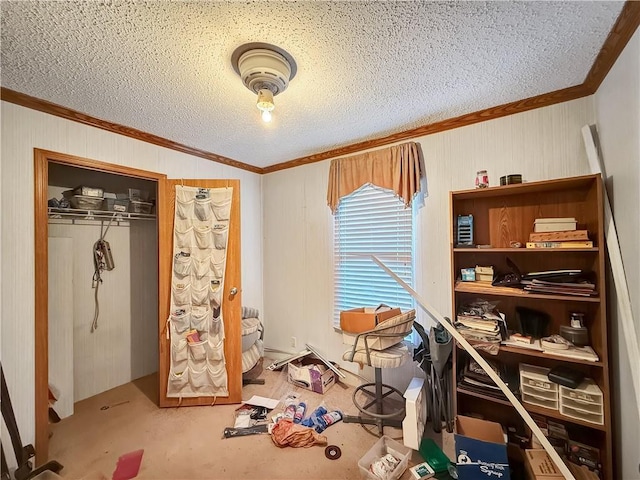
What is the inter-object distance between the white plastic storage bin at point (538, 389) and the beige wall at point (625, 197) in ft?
0.88

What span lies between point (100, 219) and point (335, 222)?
2346 millimetres

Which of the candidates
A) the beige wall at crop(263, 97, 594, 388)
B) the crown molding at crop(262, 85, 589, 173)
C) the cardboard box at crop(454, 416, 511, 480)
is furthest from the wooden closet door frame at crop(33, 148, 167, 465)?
the cardboard box at crop(454, 416, 511, 480)

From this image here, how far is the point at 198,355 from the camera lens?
7.80 feet

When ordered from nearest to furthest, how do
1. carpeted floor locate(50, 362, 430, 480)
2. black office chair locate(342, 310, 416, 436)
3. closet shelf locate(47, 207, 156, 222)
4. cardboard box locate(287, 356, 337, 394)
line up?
carpeted floor locate(50, 362, 430, 480) → black office chair locate(342, 310, 416, 436) → closet shelf locate(47, 207, 156, 222) → cardboard box locate(287, 356, 337, 394)

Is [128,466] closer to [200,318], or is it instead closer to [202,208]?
[200,318]

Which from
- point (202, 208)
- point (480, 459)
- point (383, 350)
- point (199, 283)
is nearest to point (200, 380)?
point (199, 283)

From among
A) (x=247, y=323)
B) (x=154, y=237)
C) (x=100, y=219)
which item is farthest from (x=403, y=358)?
(x=100, y=219)

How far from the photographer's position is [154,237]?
304 centimetres

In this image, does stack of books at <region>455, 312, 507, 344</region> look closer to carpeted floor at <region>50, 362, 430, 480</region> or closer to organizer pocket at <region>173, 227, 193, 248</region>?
carpeted floor at <region>50, 362, 430, 480</region>

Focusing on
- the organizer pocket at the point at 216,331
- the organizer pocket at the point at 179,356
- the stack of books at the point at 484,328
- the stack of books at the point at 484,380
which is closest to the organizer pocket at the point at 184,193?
the organizer pocket at the point at 216,331

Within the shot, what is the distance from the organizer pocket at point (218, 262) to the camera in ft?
7.97

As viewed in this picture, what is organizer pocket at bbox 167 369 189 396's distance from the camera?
2.35 metres

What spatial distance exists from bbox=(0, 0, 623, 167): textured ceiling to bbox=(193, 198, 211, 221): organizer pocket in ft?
2.19

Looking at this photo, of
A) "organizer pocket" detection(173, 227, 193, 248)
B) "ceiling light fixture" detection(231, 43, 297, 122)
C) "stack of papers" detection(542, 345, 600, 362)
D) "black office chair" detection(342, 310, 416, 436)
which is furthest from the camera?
"organizer pocket" detection(173, 227, 193, 248)
